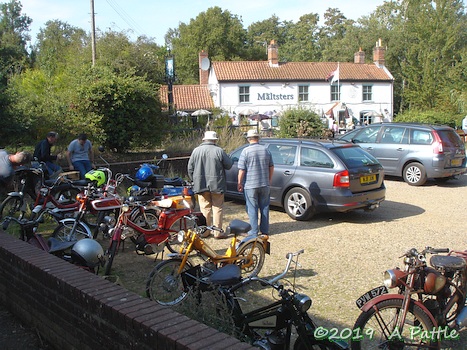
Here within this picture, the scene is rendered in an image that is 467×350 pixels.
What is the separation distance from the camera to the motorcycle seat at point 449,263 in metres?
4.09

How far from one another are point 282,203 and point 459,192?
5.80m

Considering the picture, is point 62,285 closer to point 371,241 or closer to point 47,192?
point 47,192

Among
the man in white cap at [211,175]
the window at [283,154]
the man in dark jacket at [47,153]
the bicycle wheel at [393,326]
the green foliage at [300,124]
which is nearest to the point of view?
the bicycle wheel at [393,326]

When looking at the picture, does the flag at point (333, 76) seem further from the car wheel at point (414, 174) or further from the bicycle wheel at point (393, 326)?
the bicycle wheel at point (393, 326)

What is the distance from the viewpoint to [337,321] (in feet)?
16.1

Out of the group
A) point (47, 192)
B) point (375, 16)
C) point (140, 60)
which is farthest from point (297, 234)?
point (375, 16)

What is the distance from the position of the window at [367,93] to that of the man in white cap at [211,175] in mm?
41276

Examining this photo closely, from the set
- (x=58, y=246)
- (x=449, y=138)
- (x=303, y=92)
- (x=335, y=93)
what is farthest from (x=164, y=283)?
(x=335, y=93)

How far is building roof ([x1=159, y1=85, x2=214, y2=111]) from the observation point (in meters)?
44.8

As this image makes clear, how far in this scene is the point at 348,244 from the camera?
7.93m

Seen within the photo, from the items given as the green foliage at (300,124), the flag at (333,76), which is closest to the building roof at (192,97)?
the flag at (333,76)

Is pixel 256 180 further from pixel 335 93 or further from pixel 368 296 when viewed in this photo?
pixel 335 93

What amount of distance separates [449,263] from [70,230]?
509cm

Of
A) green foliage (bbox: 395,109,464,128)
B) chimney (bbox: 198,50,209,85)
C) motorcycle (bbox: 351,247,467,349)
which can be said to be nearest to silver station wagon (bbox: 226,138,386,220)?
motorcycle (bbox: 351,247,467,349)
